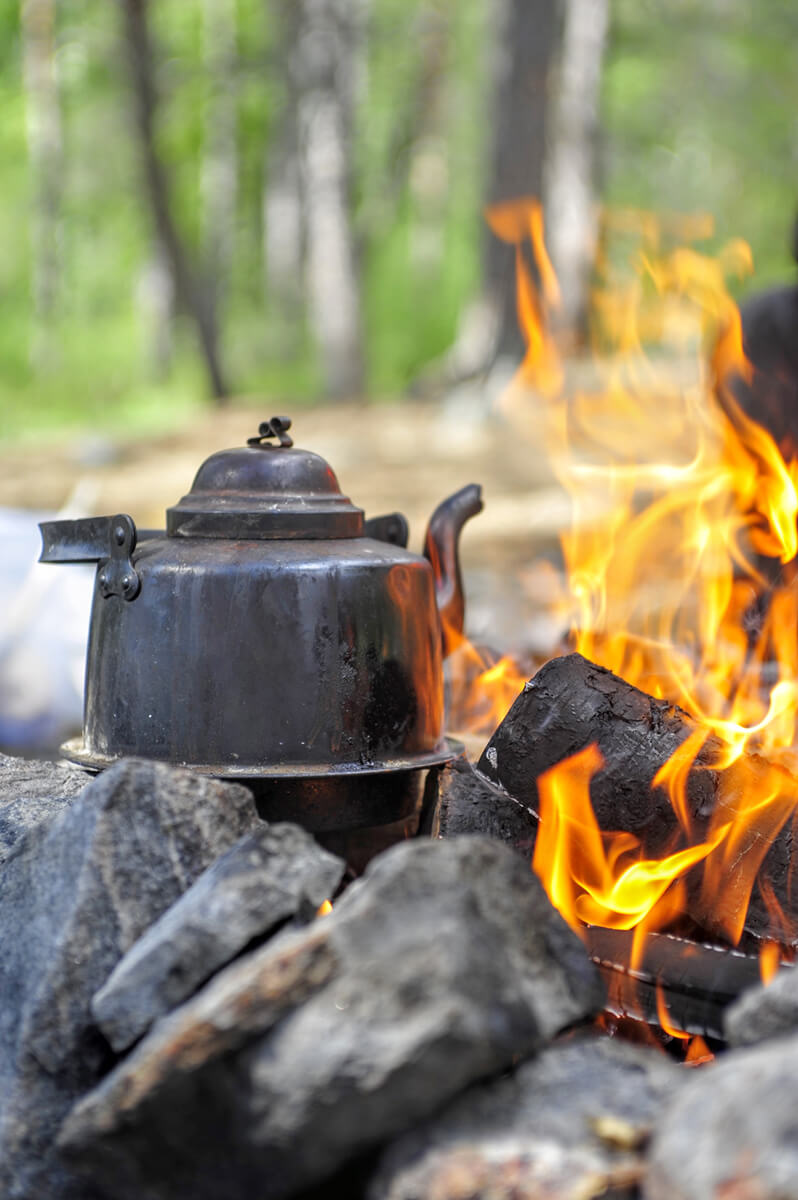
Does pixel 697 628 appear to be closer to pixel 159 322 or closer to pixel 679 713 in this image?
pixel 679 713

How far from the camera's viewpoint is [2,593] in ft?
15.4

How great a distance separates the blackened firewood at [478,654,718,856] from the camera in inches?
97.9

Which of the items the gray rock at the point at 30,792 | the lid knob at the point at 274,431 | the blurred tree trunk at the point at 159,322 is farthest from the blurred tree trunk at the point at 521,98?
the blurred tree trunk at the point at 159,322

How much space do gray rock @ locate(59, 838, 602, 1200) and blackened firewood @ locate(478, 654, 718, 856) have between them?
2.36 ft

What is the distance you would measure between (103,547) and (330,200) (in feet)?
40.9

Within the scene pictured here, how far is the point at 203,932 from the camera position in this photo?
1.82 meters

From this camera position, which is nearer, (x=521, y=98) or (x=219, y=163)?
(x=521, y=98)

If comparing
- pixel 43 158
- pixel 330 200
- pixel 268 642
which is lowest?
pixel 268 642

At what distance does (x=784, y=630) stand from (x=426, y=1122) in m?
2.67

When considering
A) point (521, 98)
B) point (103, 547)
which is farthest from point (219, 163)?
point (103, 547)

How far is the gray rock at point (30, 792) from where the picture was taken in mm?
2512

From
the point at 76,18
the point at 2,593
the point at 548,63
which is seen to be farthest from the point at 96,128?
the point at 2,593

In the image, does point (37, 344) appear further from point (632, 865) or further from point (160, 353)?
point (632, 865)

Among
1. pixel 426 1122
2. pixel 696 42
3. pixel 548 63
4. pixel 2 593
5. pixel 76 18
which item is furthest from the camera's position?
pixel 76 18
